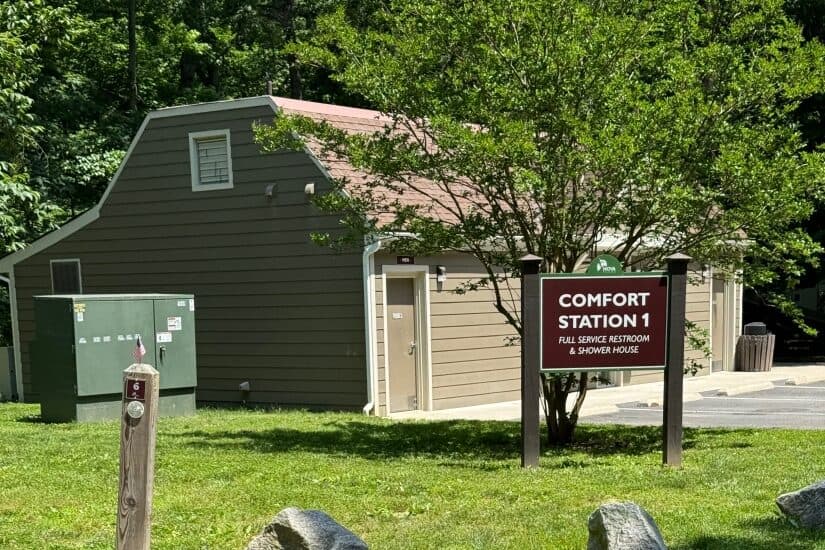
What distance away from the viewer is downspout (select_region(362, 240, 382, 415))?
46.1 feet

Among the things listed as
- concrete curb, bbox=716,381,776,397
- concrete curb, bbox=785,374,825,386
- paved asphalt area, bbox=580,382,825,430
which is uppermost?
paved asphalt area, bbox=580,382,825,430

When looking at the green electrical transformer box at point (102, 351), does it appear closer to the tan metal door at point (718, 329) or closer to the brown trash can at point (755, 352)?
the tan metal door at point (718, 329)

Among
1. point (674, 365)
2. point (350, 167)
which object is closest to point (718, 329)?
point (350, 167)

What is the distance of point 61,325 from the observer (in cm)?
1309

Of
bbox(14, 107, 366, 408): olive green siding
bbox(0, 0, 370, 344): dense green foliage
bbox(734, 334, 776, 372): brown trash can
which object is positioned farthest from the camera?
bbox(0, 0, 370, 344): dense green foliage

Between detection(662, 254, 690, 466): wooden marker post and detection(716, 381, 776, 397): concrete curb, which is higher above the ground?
detection(662, 254, 690, 466): wooden marker post

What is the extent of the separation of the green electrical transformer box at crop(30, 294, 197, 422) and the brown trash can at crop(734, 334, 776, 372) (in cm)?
1297

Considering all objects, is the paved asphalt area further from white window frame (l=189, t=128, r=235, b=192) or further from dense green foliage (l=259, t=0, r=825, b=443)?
white window frame (l=189, t=128, r=235, b=192)

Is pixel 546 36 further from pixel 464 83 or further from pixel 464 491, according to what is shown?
pixel 464 491

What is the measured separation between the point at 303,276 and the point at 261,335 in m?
1.28

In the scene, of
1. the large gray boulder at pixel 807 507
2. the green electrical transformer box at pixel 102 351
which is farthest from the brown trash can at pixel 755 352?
the large gray boulder at pixel 807 507

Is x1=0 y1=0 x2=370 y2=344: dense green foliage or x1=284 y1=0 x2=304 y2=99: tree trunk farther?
x1=284 y1=0 x2=304 y2=99: tree trunk

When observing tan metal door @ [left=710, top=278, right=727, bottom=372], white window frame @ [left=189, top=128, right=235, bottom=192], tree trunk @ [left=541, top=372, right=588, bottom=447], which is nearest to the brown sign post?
tree trunk @ [left=541, top=372, right=588, bottom=447]

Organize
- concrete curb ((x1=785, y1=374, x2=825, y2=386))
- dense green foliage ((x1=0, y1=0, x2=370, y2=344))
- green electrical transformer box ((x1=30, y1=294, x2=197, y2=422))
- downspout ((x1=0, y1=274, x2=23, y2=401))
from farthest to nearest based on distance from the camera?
dense green foliage ((x1=0, y1=0, x2=370, y2=344)) < concrete curb ((x1=785, y1=374, x2=825, y2=386)) < downspout ((x1=0, y1=274, x2=23, y2=401)) < green electrical transformer box ((x1=30, y1=294, x2=197, y2=422))
